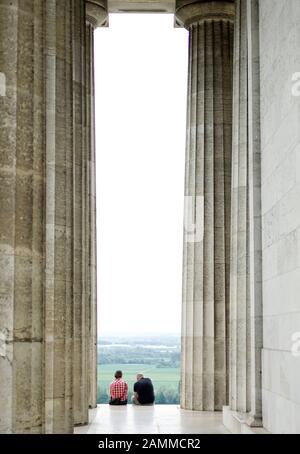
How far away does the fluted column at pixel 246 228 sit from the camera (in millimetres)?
46031

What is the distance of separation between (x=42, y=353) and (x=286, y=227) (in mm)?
16735

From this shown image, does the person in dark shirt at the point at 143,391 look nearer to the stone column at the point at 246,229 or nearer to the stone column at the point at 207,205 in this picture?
the stone column at the point at 207,205

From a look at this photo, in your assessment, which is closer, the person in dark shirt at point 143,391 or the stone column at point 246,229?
the stone column at point 246,229

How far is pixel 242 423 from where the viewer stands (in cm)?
4619

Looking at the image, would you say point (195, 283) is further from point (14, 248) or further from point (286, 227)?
point (14, 248)

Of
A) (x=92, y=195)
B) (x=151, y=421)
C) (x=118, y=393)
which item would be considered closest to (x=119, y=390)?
(x=118, y=393)

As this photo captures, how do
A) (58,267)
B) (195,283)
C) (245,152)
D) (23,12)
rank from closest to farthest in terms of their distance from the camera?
(23,12)
(58,267)
(245,152)
(195,283)

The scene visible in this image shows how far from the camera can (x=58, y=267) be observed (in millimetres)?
36625

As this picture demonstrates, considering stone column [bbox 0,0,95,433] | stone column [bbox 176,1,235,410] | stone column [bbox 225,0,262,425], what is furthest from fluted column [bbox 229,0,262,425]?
stone column [bbox 0,0,95,433]

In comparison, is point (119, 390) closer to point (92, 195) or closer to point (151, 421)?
point (151, 421)

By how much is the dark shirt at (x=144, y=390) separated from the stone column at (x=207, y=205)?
12.1ft

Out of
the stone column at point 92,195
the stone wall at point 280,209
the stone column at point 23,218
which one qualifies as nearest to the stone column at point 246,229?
the stone wall at point 280,209
